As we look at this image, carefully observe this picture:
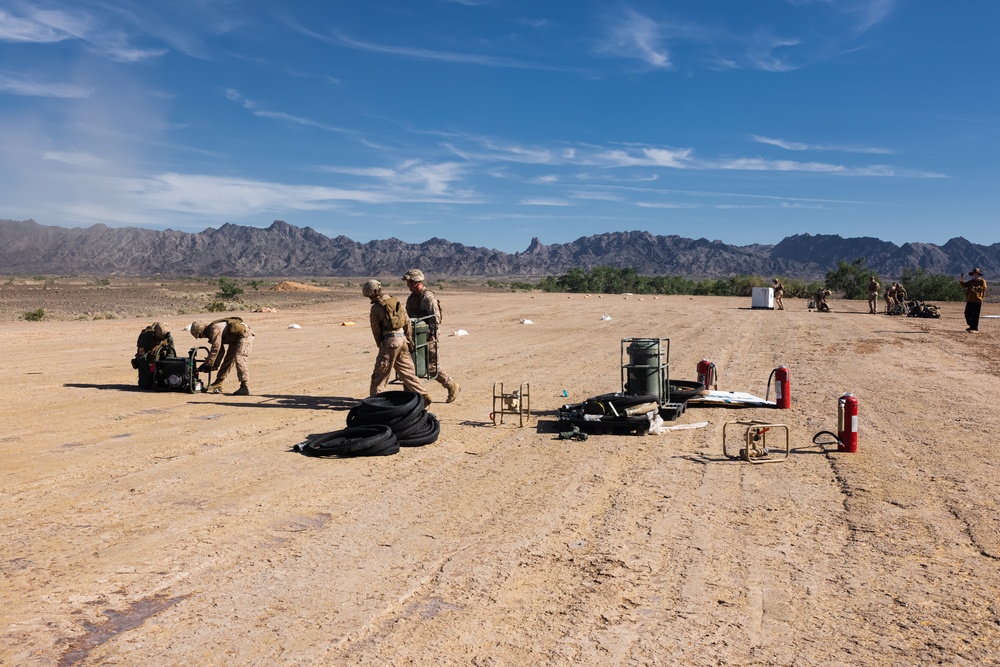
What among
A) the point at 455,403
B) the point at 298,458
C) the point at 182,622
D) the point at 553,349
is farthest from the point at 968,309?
the point at 182,622

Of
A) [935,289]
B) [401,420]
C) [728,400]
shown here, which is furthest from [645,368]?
[935,289]

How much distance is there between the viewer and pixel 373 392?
11031 millimetres

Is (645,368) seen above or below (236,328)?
below

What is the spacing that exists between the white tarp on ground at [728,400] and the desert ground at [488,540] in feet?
0.55

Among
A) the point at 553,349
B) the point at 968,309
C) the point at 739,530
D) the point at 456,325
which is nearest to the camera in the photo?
the point at 739,530

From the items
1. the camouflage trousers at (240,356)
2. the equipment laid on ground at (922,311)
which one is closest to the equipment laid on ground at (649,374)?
the camouflage trousers at (240,356)

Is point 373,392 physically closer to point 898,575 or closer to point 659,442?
point 659,442

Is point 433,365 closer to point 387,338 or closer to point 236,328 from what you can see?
point 387,338

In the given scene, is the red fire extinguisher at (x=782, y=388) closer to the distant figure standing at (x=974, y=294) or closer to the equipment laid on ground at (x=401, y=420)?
the equipment laid on ground at (x=401, y=420)

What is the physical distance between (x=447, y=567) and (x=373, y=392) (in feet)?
18.6

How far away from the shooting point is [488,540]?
6145mm

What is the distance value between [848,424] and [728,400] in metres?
3.17

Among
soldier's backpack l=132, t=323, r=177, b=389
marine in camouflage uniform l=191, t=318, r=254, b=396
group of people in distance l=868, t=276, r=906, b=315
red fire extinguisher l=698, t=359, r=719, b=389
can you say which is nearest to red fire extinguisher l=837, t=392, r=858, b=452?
red fire extinguisher l=698, t=359, r=719, b=389

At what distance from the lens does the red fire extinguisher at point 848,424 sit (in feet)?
29.1
